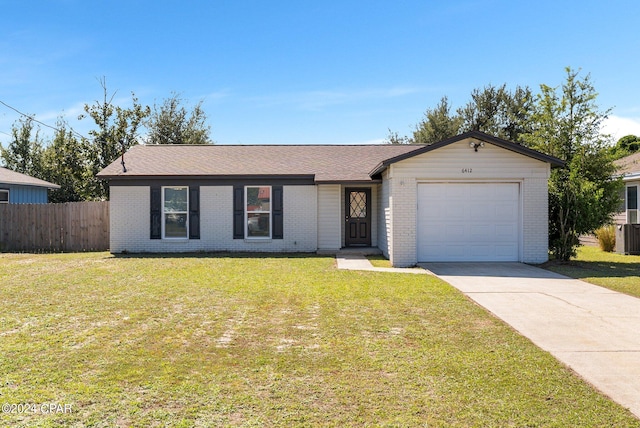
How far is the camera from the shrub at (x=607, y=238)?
54.9ft

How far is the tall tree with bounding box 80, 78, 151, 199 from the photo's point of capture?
2806 cm

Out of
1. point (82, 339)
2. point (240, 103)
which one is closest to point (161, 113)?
point (240, 103)

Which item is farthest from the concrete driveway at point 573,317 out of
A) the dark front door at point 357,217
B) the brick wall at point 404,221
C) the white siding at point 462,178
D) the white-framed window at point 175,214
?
the white-framed window at point 175,214

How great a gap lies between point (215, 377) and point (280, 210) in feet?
39.2

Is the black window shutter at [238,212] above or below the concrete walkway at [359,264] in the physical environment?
above

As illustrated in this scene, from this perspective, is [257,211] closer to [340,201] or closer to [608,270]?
[340,201]

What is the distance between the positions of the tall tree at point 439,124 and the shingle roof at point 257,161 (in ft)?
65.5

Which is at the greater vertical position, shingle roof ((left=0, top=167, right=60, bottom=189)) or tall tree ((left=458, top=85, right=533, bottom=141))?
tall tree ((left=458, top=85, right=533, bottom=141))

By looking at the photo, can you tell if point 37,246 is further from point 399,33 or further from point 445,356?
point 445,356

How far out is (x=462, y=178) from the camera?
1255cm

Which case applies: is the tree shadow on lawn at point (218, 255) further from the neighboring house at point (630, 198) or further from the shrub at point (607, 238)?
the neighboring house at point (630, 198)

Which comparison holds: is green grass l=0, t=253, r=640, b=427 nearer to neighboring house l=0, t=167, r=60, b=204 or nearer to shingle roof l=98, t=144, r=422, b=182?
shingle roof l=98, t=144, r=422, b=182

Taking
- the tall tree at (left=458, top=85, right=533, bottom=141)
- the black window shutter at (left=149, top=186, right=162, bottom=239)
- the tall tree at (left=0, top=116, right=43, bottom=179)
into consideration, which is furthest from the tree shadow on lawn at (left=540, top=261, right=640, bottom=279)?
the tall tree at (left=0, top=116, right=43, bottom=179)

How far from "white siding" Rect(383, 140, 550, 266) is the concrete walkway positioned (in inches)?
29.4
